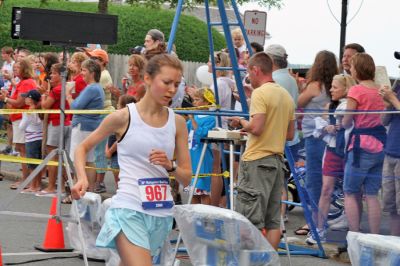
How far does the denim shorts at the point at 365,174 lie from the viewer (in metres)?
9.09

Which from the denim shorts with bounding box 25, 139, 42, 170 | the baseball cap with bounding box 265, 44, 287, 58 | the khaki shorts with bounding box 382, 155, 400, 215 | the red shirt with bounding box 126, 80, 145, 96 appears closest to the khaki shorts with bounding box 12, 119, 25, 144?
the denim shorts with bounding box 25, 139, 42, 170

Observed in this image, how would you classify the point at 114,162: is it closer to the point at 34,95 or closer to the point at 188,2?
the point at 34,95

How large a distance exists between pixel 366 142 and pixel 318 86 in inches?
58.0

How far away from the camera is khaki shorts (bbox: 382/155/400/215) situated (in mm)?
9016

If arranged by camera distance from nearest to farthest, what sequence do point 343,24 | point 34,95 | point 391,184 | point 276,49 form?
1. point 391,184
2. point 276,49
3. point 34,95
4. point 343,24

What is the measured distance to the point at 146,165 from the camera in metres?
6.13

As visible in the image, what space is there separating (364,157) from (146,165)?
11.6ft

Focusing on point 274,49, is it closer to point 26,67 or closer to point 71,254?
point 71,254

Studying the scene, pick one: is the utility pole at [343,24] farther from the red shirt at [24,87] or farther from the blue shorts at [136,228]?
the blue shorts at [136,228]

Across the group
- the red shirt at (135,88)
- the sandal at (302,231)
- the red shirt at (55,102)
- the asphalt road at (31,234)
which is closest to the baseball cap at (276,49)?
the asphalt road at (31,234)

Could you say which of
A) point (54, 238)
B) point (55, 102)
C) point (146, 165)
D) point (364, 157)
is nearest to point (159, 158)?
point (146, 165)

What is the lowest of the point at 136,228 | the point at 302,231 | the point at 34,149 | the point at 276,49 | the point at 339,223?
the point at 302,231

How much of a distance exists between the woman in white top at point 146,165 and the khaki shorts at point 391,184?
10.7 feet

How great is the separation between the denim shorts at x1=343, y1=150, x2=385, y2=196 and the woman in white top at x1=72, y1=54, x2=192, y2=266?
3255mm
